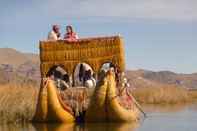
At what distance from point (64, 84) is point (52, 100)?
1408mm

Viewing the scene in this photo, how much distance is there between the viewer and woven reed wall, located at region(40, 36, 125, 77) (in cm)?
2264

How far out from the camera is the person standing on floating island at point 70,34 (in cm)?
2309

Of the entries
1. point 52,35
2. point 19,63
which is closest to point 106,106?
point 52,35

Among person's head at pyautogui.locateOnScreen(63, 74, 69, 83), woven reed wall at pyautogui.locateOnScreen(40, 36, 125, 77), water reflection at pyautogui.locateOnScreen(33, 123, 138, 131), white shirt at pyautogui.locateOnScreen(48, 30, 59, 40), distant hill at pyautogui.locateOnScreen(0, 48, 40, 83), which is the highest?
distant hill at pyautogui.locateOnScreen(0, 48, 40, 83)

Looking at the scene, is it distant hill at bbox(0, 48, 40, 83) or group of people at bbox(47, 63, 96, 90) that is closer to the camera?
group of people at bbox(47, 63, 96, 90)

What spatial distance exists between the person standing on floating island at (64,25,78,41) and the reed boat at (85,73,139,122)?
6.70 ft

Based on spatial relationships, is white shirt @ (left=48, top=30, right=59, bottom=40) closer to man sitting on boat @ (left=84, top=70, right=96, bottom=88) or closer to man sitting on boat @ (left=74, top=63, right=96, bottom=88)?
man sitting on boat @ (left=74, top=63, right=96, bottom=88)

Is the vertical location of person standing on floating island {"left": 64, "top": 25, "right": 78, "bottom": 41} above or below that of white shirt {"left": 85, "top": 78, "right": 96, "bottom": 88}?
above

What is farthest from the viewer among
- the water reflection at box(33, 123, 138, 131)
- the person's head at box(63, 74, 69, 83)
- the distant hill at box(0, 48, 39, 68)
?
the distant hill at box(0, 48, 39, 68)

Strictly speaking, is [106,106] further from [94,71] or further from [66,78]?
[66,78]

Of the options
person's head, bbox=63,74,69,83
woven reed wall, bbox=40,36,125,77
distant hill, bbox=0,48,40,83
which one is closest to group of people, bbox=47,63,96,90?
person's head, bbox=63,74,69,83

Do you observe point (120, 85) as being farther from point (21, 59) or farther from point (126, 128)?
point (21, 59)

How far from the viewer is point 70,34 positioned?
23156 mm

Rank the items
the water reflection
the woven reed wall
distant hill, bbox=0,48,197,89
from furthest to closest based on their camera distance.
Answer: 1. distant hill, bbox=0,48,197,89
2. the woven reed wall
3. the water reflection
